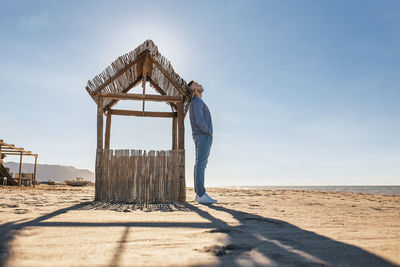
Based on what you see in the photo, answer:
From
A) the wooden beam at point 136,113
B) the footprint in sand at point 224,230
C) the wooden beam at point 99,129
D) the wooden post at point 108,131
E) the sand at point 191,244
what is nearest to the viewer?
the sand at point 191,244

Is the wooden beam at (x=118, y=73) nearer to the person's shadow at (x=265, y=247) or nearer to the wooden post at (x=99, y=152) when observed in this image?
the wooden post at (x=99, y=152)

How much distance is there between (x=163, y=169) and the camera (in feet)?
18.6

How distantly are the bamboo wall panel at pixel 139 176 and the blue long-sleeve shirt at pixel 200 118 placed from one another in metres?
0.73

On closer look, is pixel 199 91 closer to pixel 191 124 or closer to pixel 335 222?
pixel 191 124

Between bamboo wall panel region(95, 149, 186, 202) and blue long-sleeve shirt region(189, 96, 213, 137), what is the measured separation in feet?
2.40

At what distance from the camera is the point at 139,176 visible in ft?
18.3

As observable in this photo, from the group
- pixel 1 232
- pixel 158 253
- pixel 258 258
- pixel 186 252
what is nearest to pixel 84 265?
pixel 158 253

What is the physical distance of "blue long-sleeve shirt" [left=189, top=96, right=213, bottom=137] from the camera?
5.49 m

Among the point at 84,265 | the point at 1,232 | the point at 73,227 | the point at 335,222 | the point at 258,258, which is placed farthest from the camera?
the point at 335,222

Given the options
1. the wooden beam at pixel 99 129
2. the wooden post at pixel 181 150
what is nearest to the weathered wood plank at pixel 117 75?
the wooden beam at pixel 99 129

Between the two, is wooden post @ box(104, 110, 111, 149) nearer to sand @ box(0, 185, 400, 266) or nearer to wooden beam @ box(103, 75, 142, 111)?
wooden beam @ box(103, 75, 142, 111)

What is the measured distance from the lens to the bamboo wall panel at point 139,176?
549 cm

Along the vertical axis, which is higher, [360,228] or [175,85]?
[175,85]

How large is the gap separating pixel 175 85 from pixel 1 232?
4.73 meters
